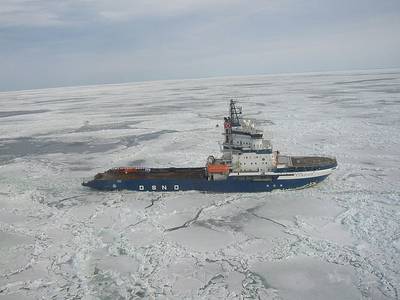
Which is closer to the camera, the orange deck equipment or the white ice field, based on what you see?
the white ice field

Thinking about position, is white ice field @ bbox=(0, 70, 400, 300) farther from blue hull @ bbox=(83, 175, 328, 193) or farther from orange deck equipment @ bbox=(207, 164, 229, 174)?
orange deck equipment @ bbox=(207, 164, 229, 174)

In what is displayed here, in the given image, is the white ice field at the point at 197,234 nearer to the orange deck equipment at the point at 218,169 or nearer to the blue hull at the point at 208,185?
the blue hull at the point at 208,185

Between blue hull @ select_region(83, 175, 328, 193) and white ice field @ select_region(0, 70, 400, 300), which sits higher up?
blue hull @ select_region(83, 175, 328, 193)

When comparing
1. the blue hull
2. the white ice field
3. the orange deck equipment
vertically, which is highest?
the orange deck equipment

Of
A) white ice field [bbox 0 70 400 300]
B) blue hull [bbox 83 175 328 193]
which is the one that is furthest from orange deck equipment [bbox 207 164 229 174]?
white ice field [bbox 0 70 400 300]

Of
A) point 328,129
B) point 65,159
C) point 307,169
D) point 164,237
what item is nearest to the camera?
point 164,237

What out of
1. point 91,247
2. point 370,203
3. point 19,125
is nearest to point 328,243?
point 370,203

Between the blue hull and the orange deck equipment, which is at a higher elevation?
the orange deck equipment

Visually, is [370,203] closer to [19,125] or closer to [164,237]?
[164,237]

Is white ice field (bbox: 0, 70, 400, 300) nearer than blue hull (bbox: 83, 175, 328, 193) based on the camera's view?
Yes
